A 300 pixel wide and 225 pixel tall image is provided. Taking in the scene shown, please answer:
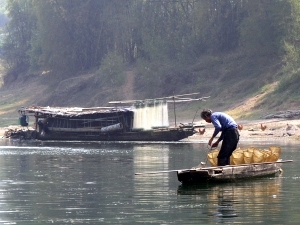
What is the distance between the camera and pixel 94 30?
94.3m

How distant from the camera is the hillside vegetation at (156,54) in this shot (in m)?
70.3

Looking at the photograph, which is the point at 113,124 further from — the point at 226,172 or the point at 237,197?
the point at 237,197

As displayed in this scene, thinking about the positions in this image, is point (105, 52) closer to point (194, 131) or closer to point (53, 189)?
point (194, 131)

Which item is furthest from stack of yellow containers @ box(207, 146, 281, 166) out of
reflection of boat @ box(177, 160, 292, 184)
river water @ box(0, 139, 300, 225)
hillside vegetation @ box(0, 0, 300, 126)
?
hillside vegetation @ box(0, 0, 300, 126)

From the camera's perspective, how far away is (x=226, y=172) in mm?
25859

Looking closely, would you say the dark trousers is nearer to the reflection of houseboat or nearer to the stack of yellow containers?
the stack of yellow containers

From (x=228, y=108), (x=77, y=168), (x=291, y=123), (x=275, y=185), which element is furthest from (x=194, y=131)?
(x=275, y=185)

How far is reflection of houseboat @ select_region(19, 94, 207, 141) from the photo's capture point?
191ft

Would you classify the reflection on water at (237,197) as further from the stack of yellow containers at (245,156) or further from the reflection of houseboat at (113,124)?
the reflection of houseboat at (113,124)

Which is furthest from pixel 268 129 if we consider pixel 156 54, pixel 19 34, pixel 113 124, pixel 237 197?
pixel 19 34

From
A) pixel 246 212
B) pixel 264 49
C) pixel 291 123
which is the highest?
pixel 264 49

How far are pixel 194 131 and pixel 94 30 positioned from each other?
4037 cm

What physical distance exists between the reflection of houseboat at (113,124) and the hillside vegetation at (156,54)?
7706mm

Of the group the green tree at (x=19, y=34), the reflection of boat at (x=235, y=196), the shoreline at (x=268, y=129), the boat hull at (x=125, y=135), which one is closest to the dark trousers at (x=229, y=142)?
the reflection of boat at (x=235, y=196)
